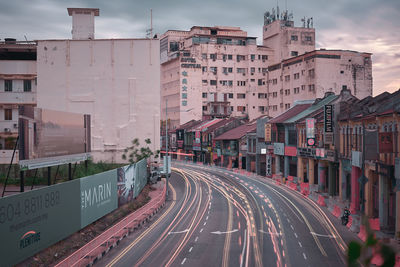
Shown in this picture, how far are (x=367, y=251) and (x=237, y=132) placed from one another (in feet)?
264

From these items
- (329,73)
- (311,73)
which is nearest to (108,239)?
(311,73)

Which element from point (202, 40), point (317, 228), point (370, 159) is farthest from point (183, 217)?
point (202, 40)

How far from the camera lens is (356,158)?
38.7m

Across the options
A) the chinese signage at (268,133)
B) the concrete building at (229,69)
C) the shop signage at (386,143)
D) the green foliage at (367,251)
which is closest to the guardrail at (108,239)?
the green foliage at (367,251)

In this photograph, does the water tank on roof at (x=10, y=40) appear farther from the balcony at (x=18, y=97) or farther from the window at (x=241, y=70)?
the window at (x=241, y=70)

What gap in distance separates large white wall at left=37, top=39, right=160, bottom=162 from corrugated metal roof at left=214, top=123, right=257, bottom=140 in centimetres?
2935

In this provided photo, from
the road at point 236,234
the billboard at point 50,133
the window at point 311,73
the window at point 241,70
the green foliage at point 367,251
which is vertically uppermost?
the window at point 241,70

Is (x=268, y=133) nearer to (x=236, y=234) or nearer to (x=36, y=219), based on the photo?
(x=236, y=234)

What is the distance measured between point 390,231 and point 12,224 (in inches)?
984

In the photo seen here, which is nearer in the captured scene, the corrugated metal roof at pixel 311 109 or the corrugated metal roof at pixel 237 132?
the corrugated metal roof at pixel 311 109

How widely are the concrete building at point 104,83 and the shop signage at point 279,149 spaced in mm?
21233

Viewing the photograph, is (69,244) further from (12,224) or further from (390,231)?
(390,231)

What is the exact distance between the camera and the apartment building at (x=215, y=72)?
120 meters

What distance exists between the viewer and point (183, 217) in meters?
35.6
